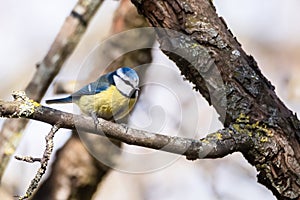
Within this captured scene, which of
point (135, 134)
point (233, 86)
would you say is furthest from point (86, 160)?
point (135, 134)

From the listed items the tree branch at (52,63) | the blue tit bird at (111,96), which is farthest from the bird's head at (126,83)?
the tree branch at (52,63)

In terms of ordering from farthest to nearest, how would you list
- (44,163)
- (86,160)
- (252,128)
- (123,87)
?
(86,160), (123,87), (252,128), (44,163)

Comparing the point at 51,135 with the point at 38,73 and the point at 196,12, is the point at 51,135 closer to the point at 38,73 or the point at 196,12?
the point at 196,12

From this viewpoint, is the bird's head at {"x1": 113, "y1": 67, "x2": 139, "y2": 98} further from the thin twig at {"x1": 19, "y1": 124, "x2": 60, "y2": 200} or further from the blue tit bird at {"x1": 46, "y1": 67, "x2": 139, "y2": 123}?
the thin twig at {"x1": 19, "y1": 124, "x2": 60, "y2": 200}

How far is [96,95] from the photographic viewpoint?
204 cm

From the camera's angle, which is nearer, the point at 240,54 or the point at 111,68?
the point at 240,54

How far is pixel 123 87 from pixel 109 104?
0.42 ft

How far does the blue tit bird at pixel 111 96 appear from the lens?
1.99 meters

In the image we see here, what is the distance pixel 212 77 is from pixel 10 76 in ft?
8.64

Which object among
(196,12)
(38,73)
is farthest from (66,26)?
(196,12)

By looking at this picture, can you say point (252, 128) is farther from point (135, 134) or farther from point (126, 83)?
point (126, 83)

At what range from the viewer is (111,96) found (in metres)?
2.01

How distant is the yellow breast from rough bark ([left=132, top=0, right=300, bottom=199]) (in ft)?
1.52

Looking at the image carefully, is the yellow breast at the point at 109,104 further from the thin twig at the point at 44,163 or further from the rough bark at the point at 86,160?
the thin twig at the point at 44,163
